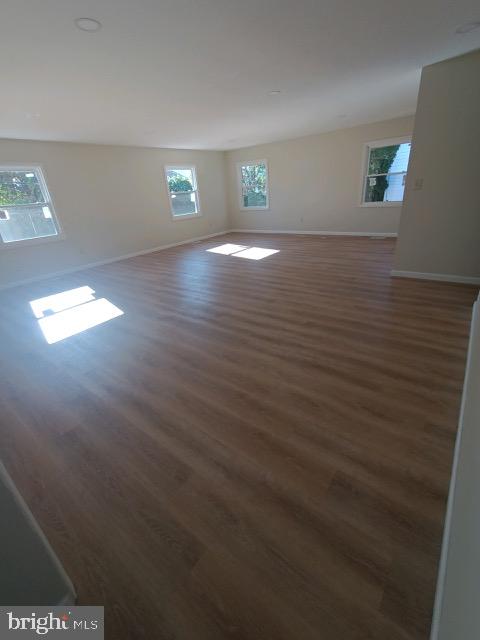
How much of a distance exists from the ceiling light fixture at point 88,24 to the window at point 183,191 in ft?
18.3

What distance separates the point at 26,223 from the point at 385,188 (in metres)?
7.57

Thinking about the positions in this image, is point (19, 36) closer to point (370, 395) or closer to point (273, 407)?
point (273, 407)

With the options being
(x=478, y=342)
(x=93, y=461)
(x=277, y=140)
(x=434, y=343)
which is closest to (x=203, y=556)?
(x=93, y=461)

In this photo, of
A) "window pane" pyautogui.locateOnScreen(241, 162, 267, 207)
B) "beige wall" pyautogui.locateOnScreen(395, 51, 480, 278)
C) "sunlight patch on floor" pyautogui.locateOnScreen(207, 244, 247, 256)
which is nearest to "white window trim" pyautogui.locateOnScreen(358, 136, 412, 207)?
"window pane" pyautogui.locateOnScreen(241, 162, 267, 207)

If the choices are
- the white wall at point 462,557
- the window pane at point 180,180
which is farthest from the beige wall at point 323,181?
the white wall at point 462,557

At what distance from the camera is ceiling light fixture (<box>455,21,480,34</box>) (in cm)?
220

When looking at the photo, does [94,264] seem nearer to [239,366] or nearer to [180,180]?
[180,180]

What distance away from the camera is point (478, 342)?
1.75 m

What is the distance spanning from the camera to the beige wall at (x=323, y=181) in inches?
247

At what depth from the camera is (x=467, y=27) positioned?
7.38 feet

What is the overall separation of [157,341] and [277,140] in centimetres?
689

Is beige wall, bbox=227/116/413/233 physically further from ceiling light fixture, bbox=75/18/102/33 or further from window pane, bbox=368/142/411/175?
ceiling light fixture, bbox=75/18/102/33

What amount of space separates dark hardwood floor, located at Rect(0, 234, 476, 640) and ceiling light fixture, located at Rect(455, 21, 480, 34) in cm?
242

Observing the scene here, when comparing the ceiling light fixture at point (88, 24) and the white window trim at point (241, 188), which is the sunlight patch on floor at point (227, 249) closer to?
the white window trim at point (241, 188)
